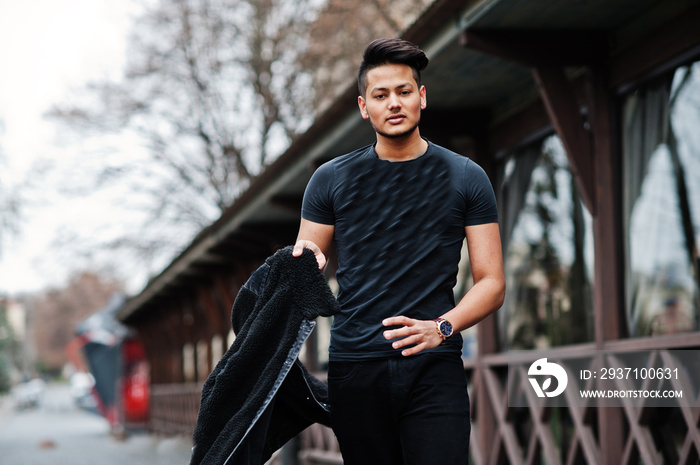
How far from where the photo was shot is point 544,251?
753 centimetres

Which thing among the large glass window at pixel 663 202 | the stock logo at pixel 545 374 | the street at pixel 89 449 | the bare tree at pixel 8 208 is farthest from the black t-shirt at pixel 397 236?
the bare tree at pixel 8 208

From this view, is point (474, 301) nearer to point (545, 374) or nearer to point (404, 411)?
point (404, 411)

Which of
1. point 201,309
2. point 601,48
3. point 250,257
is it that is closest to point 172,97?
point 201,309

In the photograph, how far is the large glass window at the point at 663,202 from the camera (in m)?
5.70

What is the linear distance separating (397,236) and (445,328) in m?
0.29

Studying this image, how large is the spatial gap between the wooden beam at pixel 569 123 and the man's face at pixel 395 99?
11.3 ft

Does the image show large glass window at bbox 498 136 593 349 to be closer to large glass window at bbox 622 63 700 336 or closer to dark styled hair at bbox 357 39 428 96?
large glass window at bbox 622 63 700 336

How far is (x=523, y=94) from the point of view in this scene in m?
7.40

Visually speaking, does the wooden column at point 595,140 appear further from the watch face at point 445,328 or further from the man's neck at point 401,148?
the watch face at point 445,328

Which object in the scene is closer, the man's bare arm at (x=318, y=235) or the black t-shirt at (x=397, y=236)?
the black t-shirt at (x=397, y=236)

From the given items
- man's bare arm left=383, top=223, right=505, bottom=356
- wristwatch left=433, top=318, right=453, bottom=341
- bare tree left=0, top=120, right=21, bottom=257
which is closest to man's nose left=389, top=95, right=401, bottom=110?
man's bare arm left=383, top=223, right=505, bottom=356

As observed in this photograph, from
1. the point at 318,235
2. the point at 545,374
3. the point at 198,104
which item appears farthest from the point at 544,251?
the point at 198,104

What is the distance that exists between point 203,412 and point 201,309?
54.2ft

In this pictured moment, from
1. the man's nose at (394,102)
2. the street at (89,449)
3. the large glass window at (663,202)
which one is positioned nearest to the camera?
the man's nose at (394,102)
